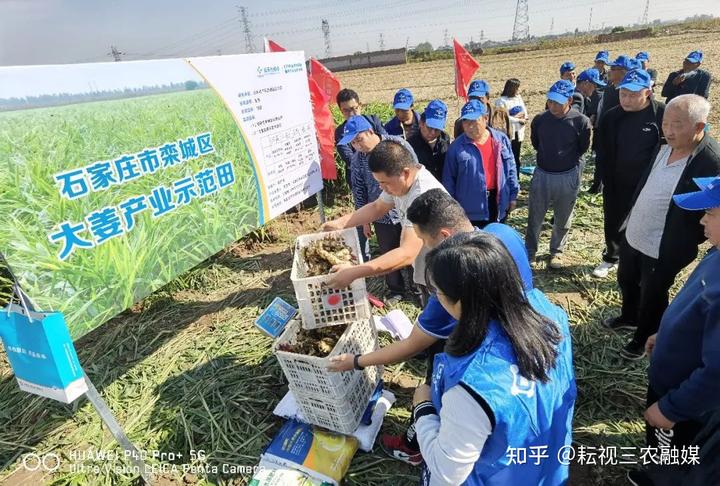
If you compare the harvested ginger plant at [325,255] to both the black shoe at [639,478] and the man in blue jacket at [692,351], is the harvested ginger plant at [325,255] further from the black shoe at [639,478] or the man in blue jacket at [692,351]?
the black shoe at [639,478]

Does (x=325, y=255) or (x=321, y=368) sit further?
(x=325, y=255)

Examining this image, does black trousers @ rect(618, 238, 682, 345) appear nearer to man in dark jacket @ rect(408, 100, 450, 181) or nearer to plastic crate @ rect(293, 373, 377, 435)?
man in dark jacket @ rect(408, 100, 450, 181)

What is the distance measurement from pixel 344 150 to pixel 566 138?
248 cm

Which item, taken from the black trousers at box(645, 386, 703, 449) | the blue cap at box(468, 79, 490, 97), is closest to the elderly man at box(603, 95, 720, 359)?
the black trousers at box(645, 386, 703, 449)

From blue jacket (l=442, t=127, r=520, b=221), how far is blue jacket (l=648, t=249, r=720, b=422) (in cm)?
213

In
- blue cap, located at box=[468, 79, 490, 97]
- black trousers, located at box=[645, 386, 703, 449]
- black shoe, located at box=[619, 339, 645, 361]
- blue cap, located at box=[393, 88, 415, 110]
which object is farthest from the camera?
blue cap, located at box=[468, 79, 490, 97]

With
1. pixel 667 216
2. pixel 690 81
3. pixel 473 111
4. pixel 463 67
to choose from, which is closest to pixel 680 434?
Result: pixel 667 216

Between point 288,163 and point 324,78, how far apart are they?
2.65 metres

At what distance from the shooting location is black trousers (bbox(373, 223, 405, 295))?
4113 mm

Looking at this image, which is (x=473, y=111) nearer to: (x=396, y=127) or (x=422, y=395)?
(x=396, y=127)

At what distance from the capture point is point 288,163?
4.16m

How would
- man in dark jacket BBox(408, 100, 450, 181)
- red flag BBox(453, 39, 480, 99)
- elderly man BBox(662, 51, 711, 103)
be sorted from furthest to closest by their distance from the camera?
elderly man BBox(662, 51, 711, 103) < red flag BBox(453, 39, 480, 99) < man in dark jacket BBox(408, 100, 450, 181)

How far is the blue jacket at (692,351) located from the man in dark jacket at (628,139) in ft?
7.41

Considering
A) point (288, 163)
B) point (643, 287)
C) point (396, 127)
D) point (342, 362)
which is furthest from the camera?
point (396, 127)
